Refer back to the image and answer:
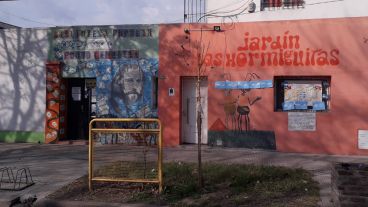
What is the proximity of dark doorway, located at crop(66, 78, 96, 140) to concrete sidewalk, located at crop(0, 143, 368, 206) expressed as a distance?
1.21 metres

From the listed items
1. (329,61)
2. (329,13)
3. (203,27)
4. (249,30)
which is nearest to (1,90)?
(203,27)

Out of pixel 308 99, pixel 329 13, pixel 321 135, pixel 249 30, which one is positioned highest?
pixel 329 13

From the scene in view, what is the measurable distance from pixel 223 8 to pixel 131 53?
6.48m

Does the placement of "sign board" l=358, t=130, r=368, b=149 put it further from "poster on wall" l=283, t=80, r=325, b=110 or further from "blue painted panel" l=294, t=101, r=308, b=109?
"blue painted panel" l=294, t=101, r=308, b=109

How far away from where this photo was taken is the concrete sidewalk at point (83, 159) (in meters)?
8.91

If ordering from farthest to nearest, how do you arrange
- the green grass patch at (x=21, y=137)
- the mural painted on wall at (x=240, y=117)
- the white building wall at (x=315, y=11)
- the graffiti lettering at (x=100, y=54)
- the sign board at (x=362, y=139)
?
the white building wall at (x=315, y=11) < the green grass patch at (x=21, y=137) < the graffiti lettering at (x=100, y=54) < the mural painted on wall at (x=240, y=117) < the sign board at (x=362, y=139)

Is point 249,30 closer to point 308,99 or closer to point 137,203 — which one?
point 308,99

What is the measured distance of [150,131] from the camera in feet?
26.0

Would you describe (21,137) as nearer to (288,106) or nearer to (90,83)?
(90,83)

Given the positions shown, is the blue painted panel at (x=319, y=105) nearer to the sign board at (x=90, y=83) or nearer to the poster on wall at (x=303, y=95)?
the poster on wall at (x=303, y=95)

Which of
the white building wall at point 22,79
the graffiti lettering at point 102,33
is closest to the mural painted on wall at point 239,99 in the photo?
the graffiti lettering at point 102,33

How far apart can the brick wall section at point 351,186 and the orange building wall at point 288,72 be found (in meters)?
7.22

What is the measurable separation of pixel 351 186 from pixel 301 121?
24.8ft

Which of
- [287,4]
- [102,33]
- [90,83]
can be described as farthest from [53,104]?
[287,4]
